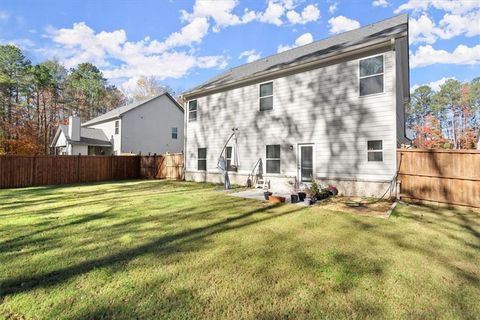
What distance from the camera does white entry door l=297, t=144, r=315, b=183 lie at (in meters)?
10.4

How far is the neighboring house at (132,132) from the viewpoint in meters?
21.9

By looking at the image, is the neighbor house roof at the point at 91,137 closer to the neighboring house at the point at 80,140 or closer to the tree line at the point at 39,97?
the neighboring house at the point at 80,140

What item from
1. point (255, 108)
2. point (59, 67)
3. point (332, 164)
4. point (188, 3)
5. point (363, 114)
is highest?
point (59, 67)

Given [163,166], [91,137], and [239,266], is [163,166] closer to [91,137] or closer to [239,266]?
[91,137]

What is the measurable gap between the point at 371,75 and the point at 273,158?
507 centimetres

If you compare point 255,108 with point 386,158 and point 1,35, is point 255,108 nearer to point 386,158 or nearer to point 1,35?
point 386,158

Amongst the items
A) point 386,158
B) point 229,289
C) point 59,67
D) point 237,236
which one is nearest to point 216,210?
point 237,236

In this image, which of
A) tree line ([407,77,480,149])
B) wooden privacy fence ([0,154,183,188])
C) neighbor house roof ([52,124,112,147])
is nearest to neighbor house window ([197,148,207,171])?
wooden privacy fence ([0,154,183,188])

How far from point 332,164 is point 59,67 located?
124ft

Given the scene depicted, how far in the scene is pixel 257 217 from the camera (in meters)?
6.28

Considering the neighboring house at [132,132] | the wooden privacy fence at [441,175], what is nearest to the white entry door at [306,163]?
A: the wooden privacy fence at [441,175]

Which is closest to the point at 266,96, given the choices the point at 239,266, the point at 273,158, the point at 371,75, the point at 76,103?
the point at 273,158

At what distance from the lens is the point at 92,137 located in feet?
76.2

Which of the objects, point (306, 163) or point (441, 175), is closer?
point (441, 175)
